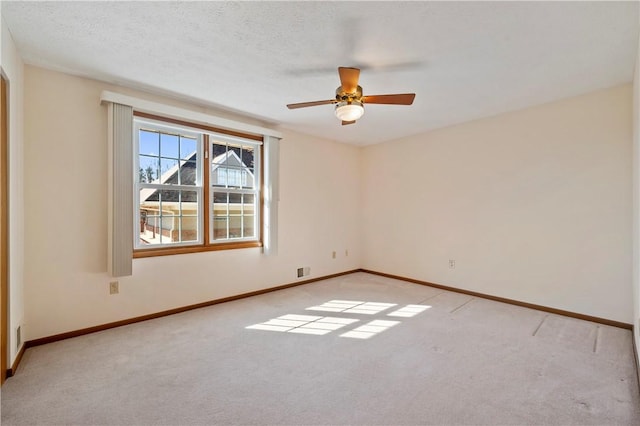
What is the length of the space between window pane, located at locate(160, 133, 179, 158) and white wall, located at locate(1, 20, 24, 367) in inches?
45.0

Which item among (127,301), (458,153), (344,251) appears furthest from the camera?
(344,251)

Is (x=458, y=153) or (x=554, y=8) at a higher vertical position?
(x=554, y=8)

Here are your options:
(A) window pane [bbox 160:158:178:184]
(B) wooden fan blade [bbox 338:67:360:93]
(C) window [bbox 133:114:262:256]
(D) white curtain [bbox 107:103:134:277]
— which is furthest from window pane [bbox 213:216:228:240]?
(B) wooden fan blade [bbox 338:67:360:93]

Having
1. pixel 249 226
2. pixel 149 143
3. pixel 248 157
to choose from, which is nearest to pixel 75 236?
pixel 149 143

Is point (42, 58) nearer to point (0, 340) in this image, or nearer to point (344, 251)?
point (0, 340)

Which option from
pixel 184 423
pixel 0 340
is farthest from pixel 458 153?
pixel 0 340

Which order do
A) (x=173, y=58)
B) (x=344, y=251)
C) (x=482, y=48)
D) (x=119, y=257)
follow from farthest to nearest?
(x=344, y=251), (x=119, y=257), (x=173, y=58), (x=482, y=48)

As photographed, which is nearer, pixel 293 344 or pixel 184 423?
pixel 184 423

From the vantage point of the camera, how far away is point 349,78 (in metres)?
2.32

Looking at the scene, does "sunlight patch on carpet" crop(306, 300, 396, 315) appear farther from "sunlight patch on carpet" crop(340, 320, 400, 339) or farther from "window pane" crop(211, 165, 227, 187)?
"window pane" crop(211, 165, 227, 187)

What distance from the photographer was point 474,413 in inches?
68.5

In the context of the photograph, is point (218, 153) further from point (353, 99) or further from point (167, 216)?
point (353, 99)

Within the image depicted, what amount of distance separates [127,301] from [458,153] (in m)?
4.44

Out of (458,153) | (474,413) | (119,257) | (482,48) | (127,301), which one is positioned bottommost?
(474,413)
